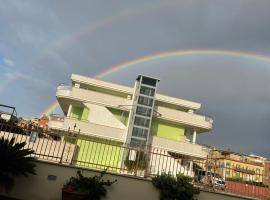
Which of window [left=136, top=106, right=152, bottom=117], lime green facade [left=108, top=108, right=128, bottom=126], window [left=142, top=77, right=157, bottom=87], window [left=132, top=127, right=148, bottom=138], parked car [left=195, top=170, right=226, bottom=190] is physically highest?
window [left=142, top=77, right=157, bottom=87]

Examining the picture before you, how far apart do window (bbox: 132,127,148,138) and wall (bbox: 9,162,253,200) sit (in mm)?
28539

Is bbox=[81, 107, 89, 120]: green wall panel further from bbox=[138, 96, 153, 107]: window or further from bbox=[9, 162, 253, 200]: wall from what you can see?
bbox=[9, 162, 253, 200]: wall

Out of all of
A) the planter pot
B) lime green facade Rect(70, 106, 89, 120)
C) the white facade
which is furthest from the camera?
lime green facade Rect(70, 106, 89, 120)

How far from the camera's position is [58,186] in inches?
468

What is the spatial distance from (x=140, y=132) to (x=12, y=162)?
31171 millimetres

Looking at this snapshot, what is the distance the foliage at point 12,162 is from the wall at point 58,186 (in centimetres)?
44

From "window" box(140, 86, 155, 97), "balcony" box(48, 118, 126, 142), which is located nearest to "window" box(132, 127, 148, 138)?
"balcony" box(48, 118, 126, 142)

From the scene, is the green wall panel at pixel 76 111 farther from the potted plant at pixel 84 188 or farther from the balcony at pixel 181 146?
the potted plant at pixel 84 188

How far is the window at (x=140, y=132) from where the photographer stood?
4128 cm

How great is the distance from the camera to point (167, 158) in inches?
559

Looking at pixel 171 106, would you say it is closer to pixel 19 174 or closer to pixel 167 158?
pixel 167 158

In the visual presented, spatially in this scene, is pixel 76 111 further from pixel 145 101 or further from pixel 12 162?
pixel 12 162

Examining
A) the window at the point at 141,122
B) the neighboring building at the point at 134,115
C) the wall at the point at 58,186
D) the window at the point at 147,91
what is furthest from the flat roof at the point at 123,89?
the wall at the point at 58,186

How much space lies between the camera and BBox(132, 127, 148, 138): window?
135 feet
